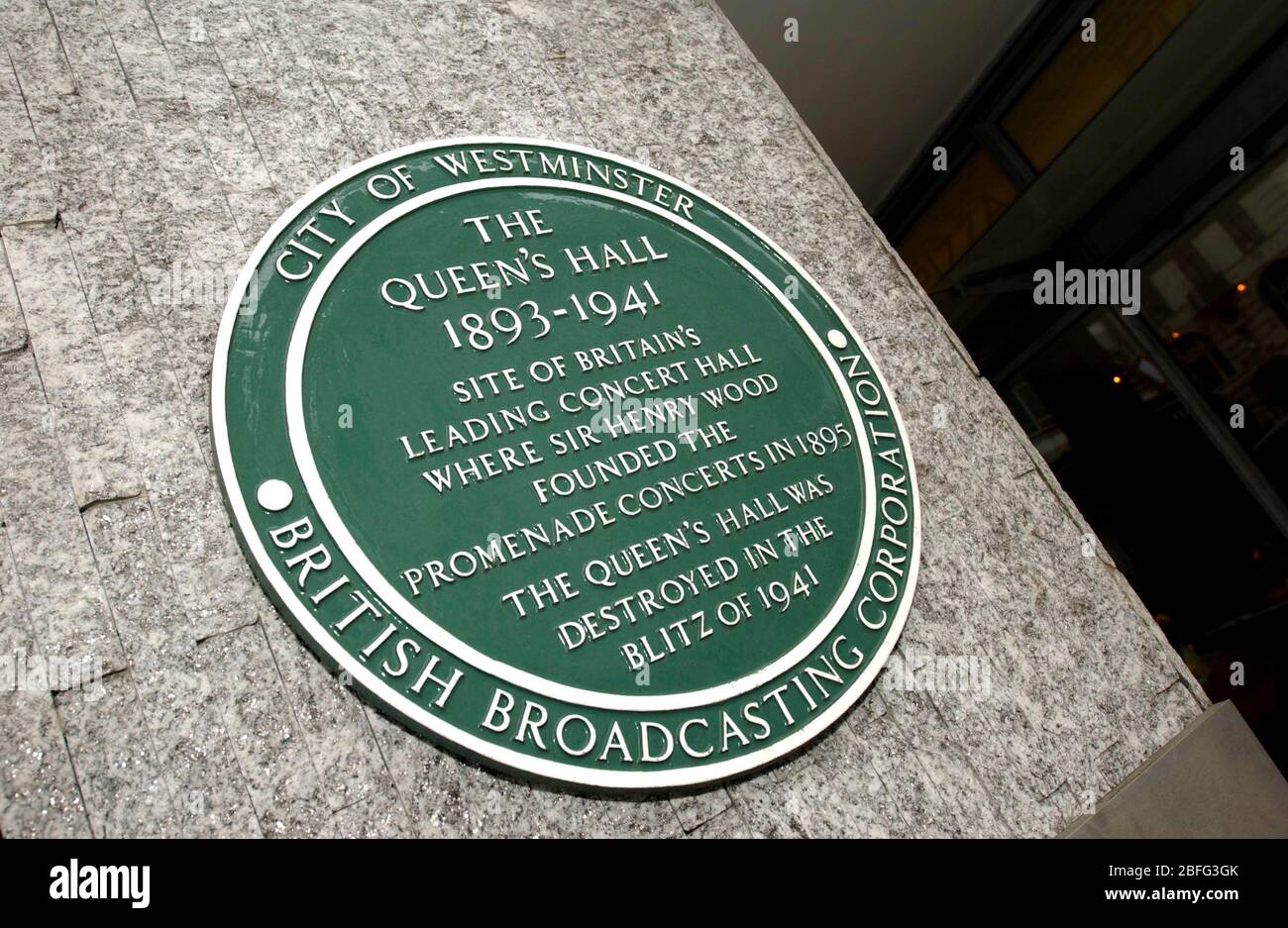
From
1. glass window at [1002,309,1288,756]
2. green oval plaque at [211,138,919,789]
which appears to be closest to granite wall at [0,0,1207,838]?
green oval plaque at [211,138,919,789]

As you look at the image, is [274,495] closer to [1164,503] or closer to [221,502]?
[221,502]

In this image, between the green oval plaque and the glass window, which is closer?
the green oval plaque

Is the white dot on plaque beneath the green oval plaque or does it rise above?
beneath

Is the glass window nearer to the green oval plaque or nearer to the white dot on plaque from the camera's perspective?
the green oval plaque

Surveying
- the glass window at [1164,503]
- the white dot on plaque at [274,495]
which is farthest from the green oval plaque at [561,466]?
the glass window at [1164,503]

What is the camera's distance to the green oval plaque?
1.85 m

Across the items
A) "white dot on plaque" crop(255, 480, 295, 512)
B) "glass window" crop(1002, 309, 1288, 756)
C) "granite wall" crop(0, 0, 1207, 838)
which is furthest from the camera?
"glass window" crop(1002, 309, 1288, 756)

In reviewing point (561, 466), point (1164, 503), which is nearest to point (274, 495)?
point (561, 466)

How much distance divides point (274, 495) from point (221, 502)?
0.11 meters

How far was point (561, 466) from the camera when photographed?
2.18 m

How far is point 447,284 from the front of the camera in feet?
7.52

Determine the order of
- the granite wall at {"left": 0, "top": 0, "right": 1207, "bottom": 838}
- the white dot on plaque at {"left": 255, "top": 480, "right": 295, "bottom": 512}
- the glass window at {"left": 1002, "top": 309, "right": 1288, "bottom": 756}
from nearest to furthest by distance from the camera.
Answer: the granite wall at {"left": 0, "top": 0, "right": 1207, "bottom": 838} → the white dot on plaque at {"left": 255, "top": 480, "right": 295, "bottom": 512} → the glass window at {"left": 1002, "top": 309, "right": 1288, "bottom": 756}
